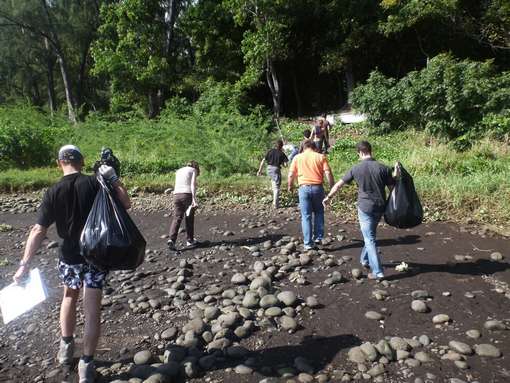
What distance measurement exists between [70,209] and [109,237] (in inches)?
20.8

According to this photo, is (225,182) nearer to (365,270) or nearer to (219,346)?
(365,270)

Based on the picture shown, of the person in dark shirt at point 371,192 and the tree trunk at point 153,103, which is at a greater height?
the tree trunk at point 153,103

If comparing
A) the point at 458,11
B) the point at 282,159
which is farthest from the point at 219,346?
the point at 458,11

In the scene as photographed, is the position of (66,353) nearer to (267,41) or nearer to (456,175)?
(456,175)

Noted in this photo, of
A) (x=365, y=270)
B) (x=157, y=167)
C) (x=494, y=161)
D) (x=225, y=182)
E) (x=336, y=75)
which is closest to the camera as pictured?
(x=365, y=270)

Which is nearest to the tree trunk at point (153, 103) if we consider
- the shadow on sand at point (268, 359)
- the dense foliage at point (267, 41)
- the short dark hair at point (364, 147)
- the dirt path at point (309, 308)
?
the dense foliage at point (267, 41)

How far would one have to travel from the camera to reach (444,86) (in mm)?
14766

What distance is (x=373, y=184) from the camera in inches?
208

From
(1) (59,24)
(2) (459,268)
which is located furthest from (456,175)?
(1) (59,24)

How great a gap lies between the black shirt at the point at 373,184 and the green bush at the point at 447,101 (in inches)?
376

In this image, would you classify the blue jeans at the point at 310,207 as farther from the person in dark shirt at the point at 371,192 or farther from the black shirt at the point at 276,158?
the black shirt at the point at 276,158

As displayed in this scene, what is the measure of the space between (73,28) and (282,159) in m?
31.7

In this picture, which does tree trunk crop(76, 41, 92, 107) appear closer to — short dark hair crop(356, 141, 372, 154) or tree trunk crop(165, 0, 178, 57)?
tree trunk crop(165, 0, 178, 57)

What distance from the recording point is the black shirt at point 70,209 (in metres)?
3.50
